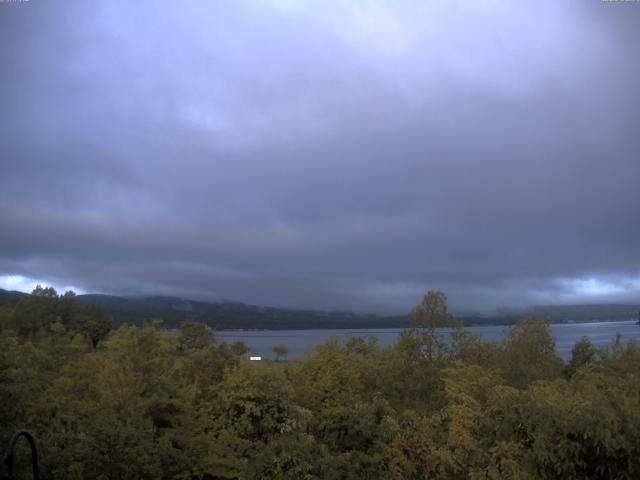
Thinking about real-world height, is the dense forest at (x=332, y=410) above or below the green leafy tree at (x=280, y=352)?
below

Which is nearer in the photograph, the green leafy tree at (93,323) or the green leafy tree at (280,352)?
the green leafy tree at (280,352)

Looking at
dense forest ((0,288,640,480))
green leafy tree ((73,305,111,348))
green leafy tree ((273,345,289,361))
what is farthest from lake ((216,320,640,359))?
green leafy tree ((73,305,111,348))

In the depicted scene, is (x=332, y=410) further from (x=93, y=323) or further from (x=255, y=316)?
(x=255, y=316)

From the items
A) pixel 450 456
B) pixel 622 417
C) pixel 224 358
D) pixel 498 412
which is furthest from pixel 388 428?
pixel 224 358

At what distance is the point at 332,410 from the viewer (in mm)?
14195

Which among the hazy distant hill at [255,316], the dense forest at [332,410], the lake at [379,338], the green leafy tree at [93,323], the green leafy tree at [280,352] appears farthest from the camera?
the hazy distant hill at [255,316]

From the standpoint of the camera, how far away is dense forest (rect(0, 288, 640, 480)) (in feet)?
29.4

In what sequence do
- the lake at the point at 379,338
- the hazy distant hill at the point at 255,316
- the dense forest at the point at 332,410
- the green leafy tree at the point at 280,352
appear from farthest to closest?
the hazy distant hill at the point at 255,316
the lake at the point at 379,338
the green leafy tree at the point at 280,352
the dense forest at the point at 332,410

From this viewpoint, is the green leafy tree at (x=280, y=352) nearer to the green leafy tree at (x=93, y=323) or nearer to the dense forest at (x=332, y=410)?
the dense forest at (x=332, y=410)

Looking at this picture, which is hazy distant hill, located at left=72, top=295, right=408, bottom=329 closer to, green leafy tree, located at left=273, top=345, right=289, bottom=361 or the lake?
the lake

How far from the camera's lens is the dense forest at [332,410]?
8.97m

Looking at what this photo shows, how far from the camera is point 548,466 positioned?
8641 mm

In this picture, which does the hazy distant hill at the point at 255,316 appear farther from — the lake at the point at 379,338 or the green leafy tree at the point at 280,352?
the green leafy tree at the point at 280,352

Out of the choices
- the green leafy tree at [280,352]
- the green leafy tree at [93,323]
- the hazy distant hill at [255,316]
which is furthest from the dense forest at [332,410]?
the hazy distant hill at [255,316]
